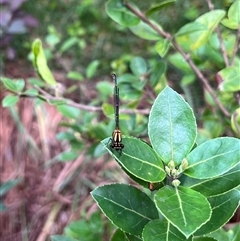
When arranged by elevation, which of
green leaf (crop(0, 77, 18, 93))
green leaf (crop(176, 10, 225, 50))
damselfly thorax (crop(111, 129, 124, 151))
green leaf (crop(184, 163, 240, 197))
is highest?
green leaf (crop(176, 10, 225, 50))

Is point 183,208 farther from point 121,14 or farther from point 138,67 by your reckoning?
point 138,67

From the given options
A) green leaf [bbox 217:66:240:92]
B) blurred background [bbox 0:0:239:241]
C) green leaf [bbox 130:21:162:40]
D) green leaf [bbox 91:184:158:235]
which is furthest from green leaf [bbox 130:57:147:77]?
green leaf [bbox 91:184:158:235]

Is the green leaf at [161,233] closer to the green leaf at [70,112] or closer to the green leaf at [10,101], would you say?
the green leaf at [10,101]

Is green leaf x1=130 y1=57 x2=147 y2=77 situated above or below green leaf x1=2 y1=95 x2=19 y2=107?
above

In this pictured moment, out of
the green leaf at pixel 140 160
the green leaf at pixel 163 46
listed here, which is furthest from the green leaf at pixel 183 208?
the green leaf at pixel 163 46

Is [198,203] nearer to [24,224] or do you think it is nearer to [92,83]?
[24,224]

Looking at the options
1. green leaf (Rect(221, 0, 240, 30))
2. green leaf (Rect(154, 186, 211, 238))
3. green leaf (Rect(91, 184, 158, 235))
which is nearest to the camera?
green leaf (Rect(154, 186, 211, 238))

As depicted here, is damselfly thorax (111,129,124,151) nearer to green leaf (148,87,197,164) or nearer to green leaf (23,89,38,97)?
green leaf (148,87,197,164)
